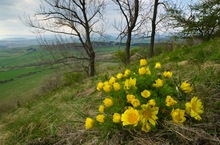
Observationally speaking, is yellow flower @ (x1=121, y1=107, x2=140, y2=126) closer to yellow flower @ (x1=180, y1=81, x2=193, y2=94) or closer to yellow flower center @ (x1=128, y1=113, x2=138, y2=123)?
yellow flower center @ (x1=128, y1=113, x2=138, y2=123)

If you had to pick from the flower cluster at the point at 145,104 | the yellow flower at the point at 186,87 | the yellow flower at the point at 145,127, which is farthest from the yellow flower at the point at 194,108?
the yellow flower at the point at 145,127

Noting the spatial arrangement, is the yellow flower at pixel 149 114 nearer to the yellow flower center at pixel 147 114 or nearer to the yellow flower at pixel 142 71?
Answer: the yellow flower center at pixel 147 114

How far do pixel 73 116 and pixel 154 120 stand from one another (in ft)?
5.42

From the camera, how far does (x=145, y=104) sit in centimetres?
201

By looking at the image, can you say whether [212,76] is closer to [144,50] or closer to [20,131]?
[20,131]

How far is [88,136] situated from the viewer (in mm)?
2457

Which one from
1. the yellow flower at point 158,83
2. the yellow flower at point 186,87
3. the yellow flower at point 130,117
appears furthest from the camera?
the yellow flower at point 186,87

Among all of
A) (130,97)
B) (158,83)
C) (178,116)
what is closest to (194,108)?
(178,116)

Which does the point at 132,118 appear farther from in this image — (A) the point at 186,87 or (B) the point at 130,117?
(A) the point at 186,87

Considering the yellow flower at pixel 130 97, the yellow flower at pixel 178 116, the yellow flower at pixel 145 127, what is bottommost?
the yellow flower at pixel 145 127

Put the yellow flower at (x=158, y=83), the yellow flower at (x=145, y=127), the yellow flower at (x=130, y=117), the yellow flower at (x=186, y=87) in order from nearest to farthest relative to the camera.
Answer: the yellow flower at (x=130, y=117), the yellow flower at (x=145, y=127), the yellow flower at (x=158, y=83), the yellow flower at (x=186, y=87)

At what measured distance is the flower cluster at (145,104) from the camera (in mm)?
1925

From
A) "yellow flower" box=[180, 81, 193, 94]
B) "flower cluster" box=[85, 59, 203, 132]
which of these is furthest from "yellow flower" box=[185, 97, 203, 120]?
"yellow flower" box=[180, 81, 193, 94]

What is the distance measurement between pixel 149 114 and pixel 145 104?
98 millimetres
